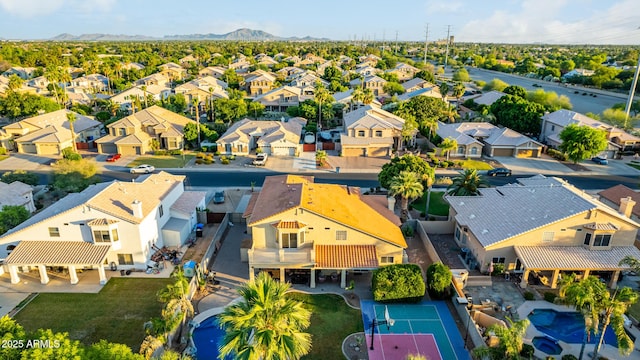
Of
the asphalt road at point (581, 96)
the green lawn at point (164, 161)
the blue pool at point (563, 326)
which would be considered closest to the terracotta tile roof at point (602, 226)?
the blue pool at point (563, 326)

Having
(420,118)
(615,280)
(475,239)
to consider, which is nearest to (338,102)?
(420,118)

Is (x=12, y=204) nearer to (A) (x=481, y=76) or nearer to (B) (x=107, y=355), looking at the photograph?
(B) (x=107, y=355)

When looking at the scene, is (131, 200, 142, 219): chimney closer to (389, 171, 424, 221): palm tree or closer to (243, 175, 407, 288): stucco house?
(243, 175, 407, 288): stucco house

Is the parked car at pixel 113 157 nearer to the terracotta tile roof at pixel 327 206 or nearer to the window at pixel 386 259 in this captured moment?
the terracotta tile roof at pixel 327 206

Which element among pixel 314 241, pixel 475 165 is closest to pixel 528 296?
pixel 314 241

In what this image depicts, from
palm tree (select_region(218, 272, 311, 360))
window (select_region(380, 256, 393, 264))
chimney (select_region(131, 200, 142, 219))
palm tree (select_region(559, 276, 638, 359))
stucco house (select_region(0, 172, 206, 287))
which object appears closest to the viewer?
palm tree (select_region(218, 272, 311, 360))

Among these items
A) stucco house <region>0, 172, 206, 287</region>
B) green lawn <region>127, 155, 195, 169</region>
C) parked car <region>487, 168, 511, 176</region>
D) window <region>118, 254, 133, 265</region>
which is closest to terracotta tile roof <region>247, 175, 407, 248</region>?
stucco house <region>0, 172, 206, 287</region>
